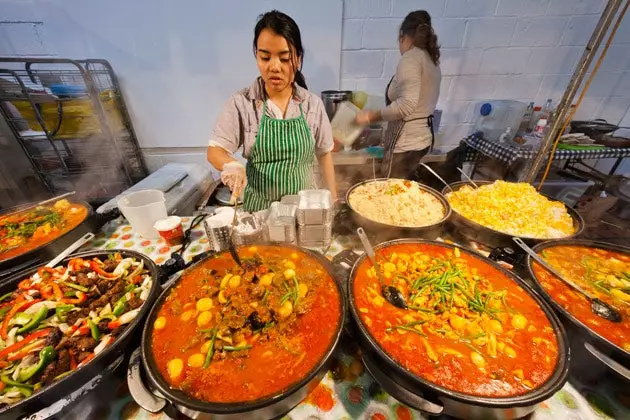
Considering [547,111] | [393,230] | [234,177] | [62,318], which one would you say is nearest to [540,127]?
[547,111]

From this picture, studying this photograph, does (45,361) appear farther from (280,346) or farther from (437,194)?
(437,194)

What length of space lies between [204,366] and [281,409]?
1.19 ft

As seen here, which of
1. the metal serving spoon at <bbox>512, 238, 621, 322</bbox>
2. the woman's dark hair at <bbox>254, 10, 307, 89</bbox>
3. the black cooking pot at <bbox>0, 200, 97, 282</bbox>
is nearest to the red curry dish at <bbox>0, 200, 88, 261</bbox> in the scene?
the black cooking pot at <bbox>0, 200, 97, 282</bbox>

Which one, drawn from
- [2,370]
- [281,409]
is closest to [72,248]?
A: [2,370]

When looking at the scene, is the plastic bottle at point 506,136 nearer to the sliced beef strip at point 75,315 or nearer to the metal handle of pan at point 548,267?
the metal handle of pan at point 548,267

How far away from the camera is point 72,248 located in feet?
5.42

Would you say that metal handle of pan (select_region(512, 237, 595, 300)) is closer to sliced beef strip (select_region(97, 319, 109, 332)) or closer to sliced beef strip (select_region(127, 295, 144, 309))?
sliced beef strip (select_region(127, 295, 144, 309))

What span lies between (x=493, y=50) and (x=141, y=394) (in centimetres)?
659

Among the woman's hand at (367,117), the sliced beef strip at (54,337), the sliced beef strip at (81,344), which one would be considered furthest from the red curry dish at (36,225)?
the woman's hand at (367,117)

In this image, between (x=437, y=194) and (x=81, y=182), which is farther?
(x=81, y=182)

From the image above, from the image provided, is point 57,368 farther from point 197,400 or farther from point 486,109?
point 486,109

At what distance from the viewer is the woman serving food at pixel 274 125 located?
2.00m

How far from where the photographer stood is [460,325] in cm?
124

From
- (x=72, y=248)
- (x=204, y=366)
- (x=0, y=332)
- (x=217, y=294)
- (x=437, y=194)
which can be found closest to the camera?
(x=204, y=366)
